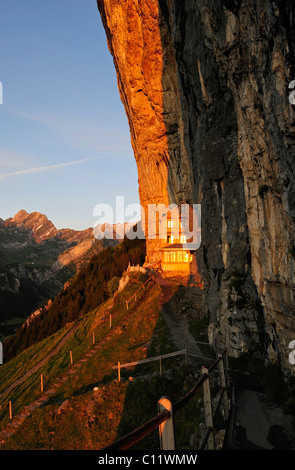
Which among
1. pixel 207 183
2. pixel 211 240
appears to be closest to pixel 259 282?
pixel 211 240

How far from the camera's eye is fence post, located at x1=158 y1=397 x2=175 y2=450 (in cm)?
371

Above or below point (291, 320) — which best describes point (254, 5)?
above

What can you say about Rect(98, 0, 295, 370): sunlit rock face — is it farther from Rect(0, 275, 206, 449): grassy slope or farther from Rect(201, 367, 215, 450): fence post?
Rect(201, 367, 215, 450): fence post

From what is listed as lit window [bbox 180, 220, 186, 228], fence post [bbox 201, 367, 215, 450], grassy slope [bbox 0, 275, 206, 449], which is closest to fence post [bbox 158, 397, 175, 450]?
fence post [bbox 201, 367, 215, 450]

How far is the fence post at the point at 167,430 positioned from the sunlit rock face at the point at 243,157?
26.9ft

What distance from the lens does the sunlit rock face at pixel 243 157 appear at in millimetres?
10281

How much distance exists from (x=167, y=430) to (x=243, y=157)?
14830 mm

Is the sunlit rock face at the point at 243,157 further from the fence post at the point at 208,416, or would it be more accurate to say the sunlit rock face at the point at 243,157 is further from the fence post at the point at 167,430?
the fence post at the point at 167,430

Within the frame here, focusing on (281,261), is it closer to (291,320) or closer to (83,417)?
(291,320)

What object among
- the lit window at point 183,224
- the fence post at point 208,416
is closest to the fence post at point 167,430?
the fence post at point 208,416

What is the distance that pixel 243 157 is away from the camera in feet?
52.0

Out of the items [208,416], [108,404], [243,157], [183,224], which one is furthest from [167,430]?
[183,224]

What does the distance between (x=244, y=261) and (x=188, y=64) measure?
63.6 feet
